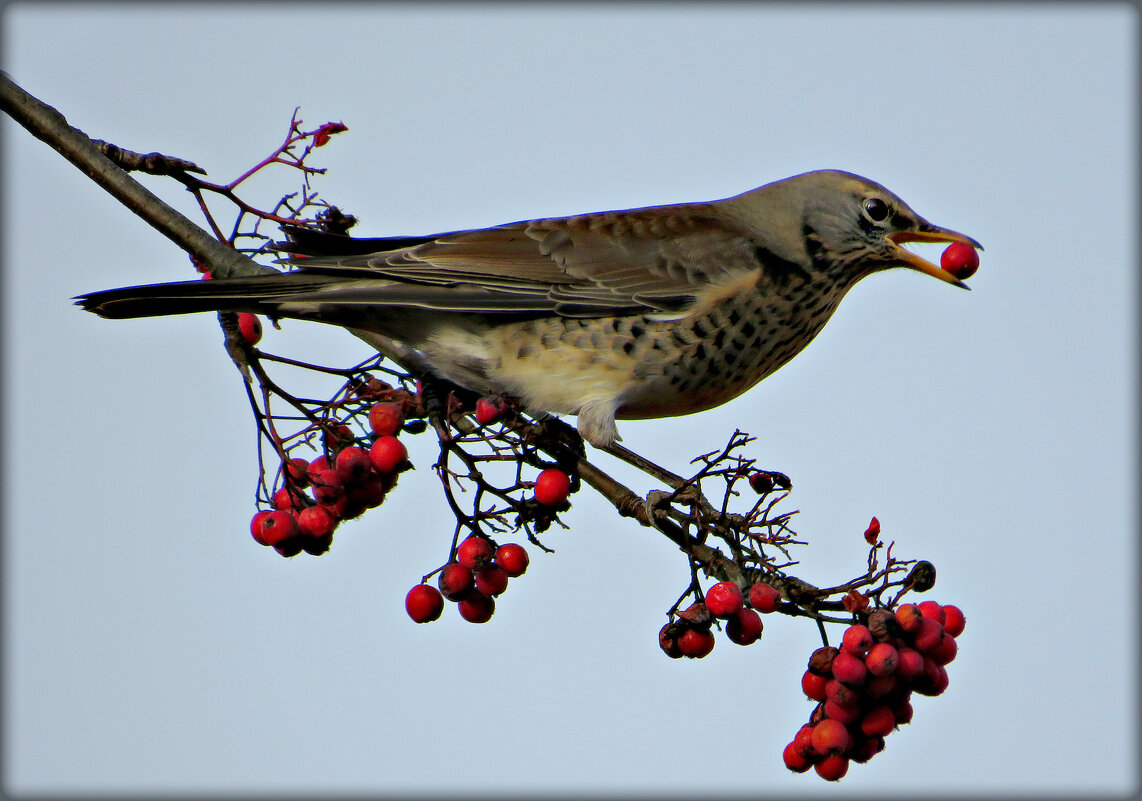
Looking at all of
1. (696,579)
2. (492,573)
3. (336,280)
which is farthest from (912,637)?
(336,280)

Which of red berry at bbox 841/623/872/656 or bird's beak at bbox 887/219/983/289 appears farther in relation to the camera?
bird's beak at bbox 887/219/983/289

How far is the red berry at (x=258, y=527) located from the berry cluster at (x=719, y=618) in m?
1.14

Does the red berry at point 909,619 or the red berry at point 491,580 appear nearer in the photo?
the red berry at point 909,619

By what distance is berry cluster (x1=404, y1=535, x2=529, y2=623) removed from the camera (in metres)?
2.98

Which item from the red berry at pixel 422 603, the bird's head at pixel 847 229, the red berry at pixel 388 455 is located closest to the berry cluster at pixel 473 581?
the red berry at pixel 422 603

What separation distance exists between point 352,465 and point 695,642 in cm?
104

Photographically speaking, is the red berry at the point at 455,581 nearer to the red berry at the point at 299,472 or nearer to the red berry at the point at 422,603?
the red berry at the point at 422,603

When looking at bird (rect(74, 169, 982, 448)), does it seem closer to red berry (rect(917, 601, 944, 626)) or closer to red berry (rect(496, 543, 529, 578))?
red berry (rect(496, 543, 529, 578))

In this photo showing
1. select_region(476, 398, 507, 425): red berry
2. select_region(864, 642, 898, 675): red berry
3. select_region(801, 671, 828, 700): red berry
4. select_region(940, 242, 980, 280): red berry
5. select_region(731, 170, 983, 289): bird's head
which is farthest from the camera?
select_region(731, 170, 983, 289): bird's head

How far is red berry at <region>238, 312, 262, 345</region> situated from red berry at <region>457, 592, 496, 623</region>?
1.21 meters

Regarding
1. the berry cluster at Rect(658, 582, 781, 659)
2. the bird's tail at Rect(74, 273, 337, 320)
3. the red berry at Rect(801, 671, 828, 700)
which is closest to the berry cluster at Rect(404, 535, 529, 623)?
the berry cluster at Rect(658, 582, 781, 659)

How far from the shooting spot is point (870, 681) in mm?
2520

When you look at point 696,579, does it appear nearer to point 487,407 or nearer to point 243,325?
point 487,407

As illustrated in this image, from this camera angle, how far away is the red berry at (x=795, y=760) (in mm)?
2664
